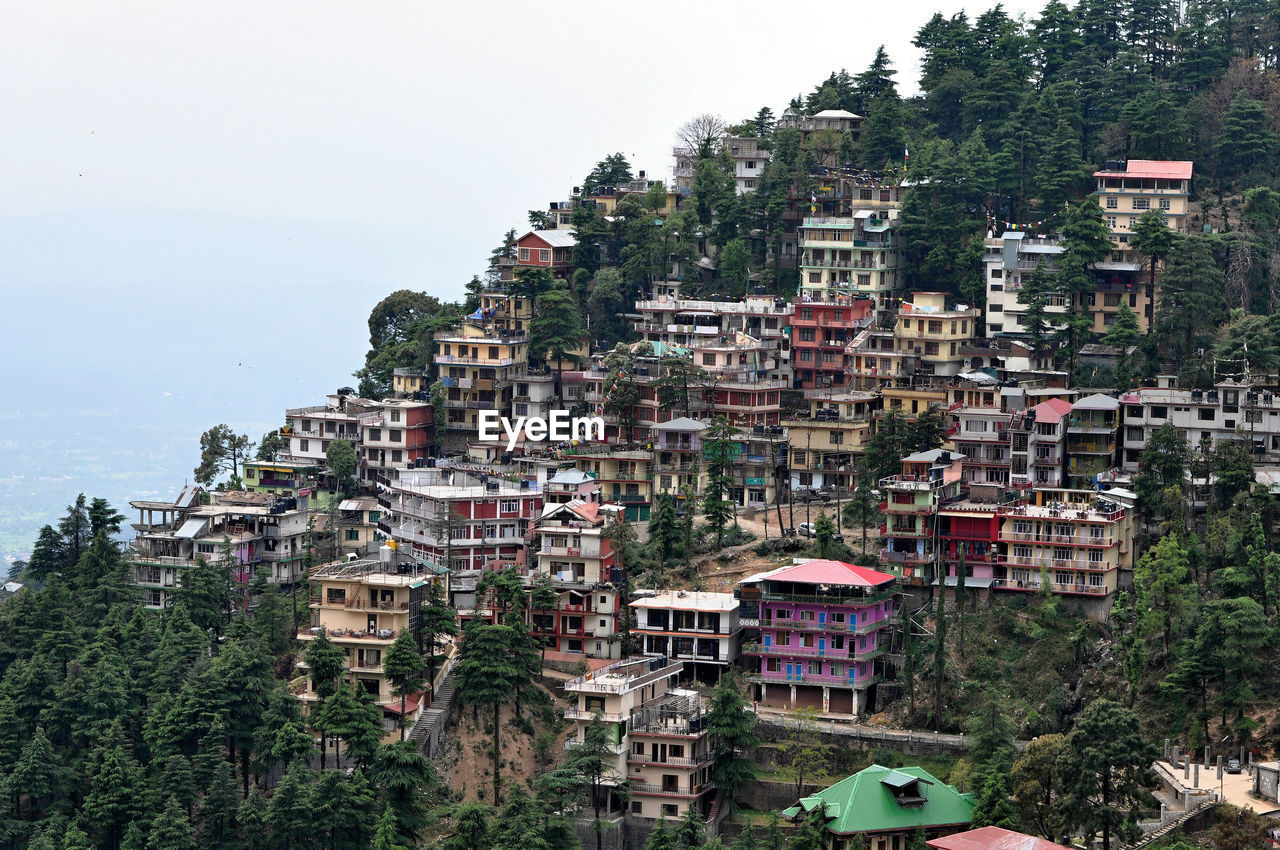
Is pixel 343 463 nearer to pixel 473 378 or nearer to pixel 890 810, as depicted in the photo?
pixel 473 378

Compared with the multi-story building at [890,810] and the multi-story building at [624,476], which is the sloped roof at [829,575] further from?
the multi-story building at [624,476]

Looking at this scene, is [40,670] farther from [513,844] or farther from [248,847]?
[513,844]

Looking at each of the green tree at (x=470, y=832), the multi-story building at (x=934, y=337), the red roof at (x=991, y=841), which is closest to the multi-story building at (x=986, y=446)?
the multi-story building at (x=934, y=337)

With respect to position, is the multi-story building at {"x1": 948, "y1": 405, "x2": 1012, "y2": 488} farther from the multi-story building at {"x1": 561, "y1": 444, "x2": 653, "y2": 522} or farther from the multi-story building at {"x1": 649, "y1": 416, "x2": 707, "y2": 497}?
the multi-story building at {"x1": 561, "y1": 444, "x2": 653, "y2": 522}

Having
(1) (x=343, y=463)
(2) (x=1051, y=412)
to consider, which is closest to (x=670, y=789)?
→ (2) (x=1051, y=412)

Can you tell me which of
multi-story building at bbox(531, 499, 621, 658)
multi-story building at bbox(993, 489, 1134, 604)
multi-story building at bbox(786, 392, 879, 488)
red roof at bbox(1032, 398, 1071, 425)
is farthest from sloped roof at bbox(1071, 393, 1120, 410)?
multi-story building at bbox(531, 499, 621, 658)
